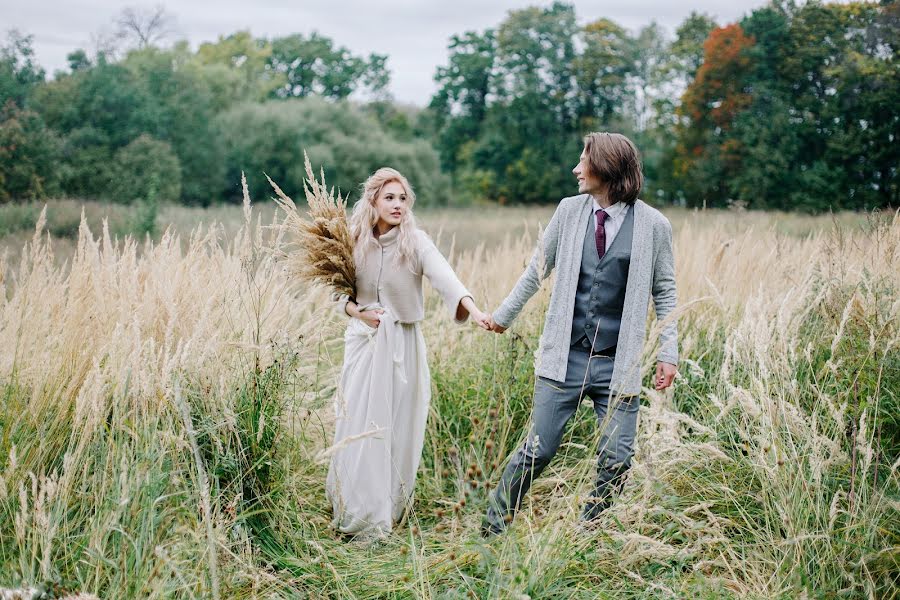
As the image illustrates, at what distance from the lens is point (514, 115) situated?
3086cm

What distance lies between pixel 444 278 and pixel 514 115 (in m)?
28.5

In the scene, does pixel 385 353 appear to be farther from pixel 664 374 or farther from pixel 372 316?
pixel 664 374

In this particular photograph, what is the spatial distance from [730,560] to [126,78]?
18.2 m

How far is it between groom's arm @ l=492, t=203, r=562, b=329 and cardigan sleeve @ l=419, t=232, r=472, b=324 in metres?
0.30

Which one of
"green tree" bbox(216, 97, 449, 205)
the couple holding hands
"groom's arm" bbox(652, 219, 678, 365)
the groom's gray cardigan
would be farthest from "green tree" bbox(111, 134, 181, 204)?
"groom's arm" bbox(652, 219, 678, 365)

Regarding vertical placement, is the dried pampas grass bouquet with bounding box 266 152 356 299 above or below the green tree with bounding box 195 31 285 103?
below

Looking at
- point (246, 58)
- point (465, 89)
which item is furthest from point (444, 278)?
point (246, 58)

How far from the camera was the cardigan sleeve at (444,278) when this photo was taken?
355cm

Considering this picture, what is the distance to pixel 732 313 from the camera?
465 cm

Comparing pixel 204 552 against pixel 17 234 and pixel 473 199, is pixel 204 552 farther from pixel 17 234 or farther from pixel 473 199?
pixel 473 199

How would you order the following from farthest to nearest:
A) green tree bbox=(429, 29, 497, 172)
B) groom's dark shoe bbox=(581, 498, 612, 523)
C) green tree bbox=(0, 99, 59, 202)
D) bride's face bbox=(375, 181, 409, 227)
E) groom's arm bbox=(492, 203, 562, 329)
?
1. green tree bbox=(429, 29, 497, 172)
2. green tree bbox=(0, 99, 59, 202)
3. bride's face bbox=(375, 181, 409, 227)
4. groom's arm bbox=(492, 203, 562, 329)
5. groom's dark shoe bbox=(581, 498, 612, 523)

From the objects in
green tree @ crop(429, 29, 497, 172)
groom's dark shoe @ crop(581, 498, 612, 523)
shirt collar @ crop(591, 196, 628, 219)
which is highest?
green tree @ crop(429, 29, 497, 172)

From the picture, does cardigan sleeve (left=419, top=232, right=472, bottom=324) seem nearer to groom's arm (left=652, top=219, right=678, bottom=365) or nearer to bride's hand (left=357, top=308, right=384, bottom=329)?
bride's hand (left=357, top=308, right=384, bottom=329)

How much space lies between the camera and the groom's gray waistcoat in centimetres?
304
